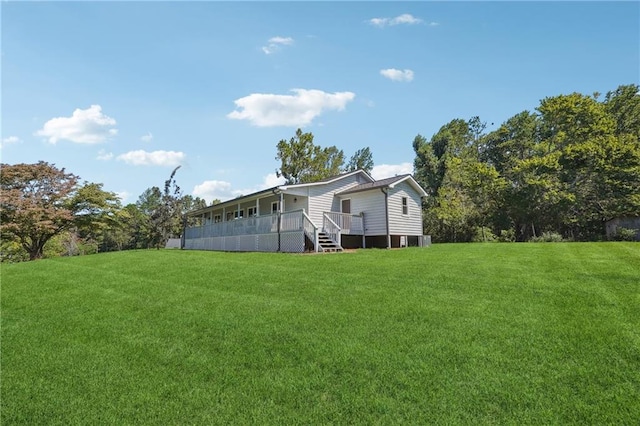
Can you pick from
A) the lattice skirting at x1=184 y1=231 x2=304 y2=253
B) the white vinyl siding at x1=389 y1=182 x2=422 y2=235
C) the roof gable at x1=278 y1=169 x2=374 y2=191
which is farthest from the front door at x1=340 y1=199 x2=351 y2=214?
the lattice skirting at x1=184 y1=231 x2=304 y2=253

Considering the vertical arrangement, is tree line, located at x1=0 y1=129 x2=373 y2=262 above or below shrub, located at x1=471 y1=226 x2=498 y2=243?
above

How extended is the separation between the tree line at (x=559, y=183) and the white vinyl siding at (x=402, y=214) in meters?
10.3

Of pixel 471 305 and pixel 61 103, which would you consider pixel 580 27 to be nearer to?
pixel 471 305

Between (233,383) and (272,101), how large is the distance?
19.5m

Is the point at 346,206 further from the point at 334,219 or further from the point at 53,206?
the point at 53,206

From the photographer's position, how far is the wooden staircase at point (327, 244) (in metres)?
15.6

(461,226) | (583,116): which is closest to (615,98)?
(583,116)

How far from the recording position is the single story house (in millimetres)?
16422

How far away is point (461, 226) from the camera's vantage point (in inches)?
1205

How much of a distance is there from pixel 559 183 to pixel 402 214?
1768 centimetres

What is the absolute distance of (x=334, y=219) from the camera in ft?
59.3

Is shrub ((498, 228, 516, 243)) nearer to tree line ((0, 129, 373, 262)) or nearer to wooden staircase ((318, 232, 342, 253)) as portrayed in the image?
wooden staircase ((318, 232, 342, 253))

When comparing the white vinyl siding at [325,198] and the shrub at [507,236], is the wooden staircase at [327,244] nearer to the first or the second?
the white vinyl siding at [325,198]

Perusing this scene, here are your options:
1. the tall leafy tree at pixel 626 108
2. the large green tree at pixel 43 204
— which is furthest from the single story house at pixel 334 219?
the tall leafy tree at pixel 626 108
